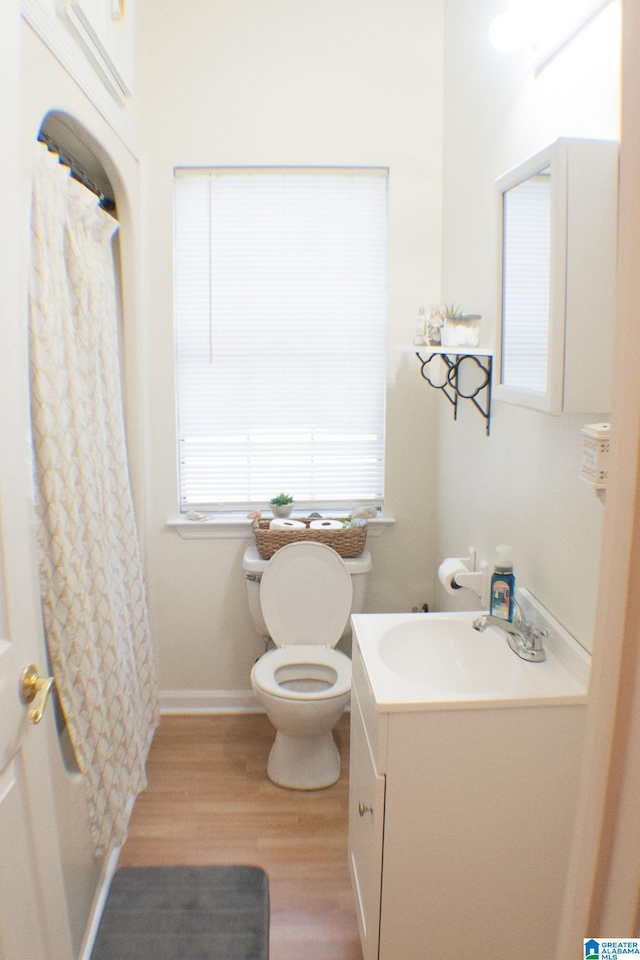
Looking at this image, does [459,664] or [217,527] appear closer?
[459,664]

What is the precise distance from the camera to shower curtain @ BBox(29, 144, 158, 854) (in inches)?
66.4

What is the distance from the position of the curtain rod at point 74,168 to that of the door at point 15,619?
83 centimetres

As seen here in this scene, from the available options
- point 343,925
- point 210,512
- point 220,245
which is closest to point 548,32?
point 220,245

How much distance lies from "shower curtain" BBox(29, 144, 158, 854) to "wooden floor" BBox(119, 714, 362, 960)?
25cm

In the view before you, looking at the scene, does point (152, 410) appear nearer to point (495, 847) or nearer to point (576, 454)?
point (576, 454)

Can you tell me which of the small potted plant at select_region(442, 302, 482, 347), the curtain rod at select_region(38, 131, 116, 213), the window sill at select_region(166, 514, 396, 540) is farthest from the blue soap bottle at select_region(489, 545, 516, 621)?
the curtain rod at select_region(38, 131, 116, 213)

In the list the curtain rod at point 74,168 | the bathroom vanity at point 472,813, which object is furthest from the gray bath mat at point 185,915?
the curtain rod at point 74,168

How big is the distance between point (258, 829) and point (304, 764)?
307 millimetres

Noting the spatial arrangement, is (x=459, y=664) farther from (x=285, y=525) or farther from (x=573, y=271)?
(x=285, y=525)

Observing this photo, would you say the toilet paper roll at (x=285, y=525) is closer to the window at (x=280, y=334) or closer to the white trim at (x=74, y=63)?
the window at (x=280, y=334)

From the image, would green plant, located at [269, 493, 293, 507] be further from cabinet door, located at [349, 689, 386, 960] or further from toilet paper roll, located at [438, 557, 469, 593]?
cabinet door, located at [349, 689, 386, 960]

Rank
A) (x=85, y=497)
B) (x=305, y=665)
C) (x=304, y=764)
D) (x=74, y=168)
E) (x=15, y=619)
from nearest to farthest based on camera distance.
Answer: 1. (x=15, y=619)
2. (x=85, y=497)
3. (x=74, y=168)
4. (x=304, y=764)
5. (x=305, y=665)

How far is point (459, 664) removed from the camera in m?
1.97

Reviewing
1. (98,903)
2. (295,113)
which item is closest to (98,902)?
(98,903)
